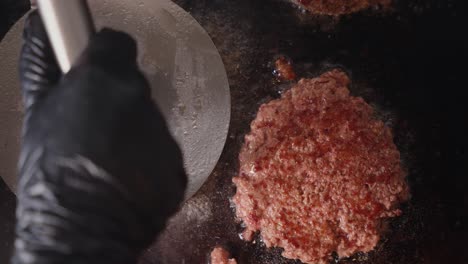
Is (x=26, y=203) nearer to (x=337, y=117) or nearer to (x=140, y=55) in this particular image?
(x=140, y=55)

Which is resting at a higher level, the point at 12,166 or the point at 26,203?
the point at 26,203

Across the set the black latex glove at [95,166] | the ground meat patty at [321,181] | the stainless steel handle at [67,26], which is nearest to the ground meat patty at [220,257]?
the ground meat patty at [321,181]

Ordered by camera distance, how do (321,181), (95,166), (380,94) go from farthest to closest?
1. (380,94)
2. (321,181)
3. (95,166)

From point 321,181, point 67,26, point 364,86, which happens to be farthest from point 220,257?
point 67,26

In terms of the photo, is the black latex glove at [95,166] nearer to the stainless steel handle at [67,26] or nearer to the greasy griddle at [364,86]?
the stainless steel handle at [67,26]

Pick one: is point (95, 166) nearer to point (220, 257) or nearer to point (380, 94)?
point (220, 257)

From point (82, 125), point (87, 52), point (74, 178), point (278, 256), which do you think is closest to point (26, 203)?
point (74, 178)
